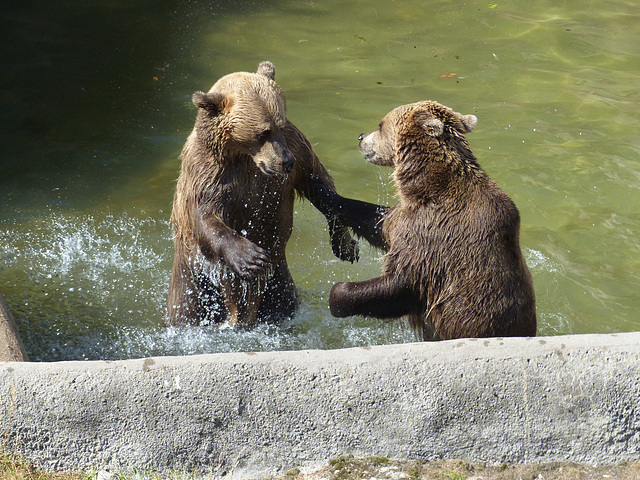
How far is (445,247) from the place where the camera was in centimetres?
509

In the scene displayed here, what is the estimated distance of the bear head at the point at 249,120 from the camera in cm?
520

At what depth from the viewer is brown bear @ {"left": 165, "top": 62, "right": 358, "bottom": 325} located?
5270 mm

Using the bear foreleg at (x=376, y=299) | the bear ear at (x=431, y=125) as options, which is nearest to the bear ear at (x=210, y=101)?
the bear ear at (x=431, y=125)

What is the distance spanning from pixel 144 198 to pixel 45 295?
183cm

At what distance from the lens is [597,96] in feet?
34.6

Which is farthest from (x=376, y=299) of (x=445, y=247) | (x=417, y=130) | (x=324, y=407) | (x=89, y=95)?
(x=89, y=95)

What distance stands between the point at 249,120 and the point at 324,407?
208cm

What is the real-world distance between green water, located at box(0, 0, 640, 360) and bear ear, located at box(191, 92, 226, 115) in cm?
187

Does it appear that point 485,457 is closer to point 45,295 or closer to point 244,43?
point 45,295

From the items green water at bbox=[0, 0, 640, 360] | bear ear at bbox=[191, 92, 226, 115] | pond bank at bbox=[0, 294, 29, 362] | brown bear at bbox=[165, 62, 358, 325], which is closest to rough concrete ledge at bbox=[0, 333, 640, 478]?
pond bank at bbox=[0, 294, 29, 362]

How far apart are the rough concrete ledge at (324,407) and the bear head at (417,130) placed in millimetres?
1625

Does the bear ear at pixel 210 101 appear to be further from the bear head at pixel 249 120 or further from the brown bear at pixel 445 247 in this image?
the brown bear at pixel 445 247

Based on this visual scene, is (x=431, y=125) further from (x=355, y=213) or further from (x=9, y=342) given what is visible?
(x=9, y=342)

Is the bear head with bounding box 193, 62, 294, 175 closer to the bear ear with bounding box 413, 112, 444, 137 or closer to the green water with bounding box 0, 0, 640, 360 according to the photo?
the bear ear with bounding box 413, 112, 444, 137
